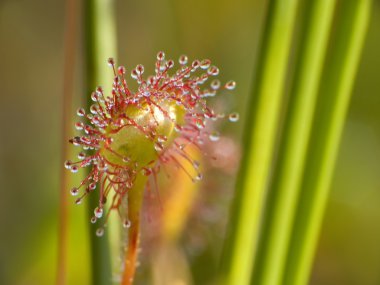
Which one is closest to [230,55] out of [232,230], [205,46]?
[205,46]

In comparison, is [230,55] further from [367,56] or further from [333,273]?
[333,273]

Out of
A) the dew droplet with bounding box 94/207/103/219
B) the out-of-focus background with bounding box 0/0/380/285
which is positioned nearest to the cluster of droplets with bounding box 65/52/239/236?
the dew droplet with bounding box 94/207/103/219

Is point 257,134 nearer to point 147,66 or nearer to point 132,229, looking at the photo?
point 132,229

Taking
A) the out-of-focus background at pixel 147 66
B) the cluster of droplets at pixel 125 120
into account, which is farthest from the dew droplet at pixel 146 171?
the out-of-focus background at pixel 147 66

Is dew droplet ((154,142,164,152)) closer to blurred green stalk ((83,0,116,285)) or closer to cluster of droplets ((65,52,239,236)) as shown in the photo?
cluster of droplets ((65,52,239,236))

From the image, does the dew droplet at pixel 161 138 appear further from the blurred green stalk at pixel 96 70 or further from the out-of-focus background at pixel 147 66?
the out-of-focus background at pixel 147 66

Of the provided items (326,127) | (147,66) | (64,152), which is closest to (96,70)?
(64,152)
